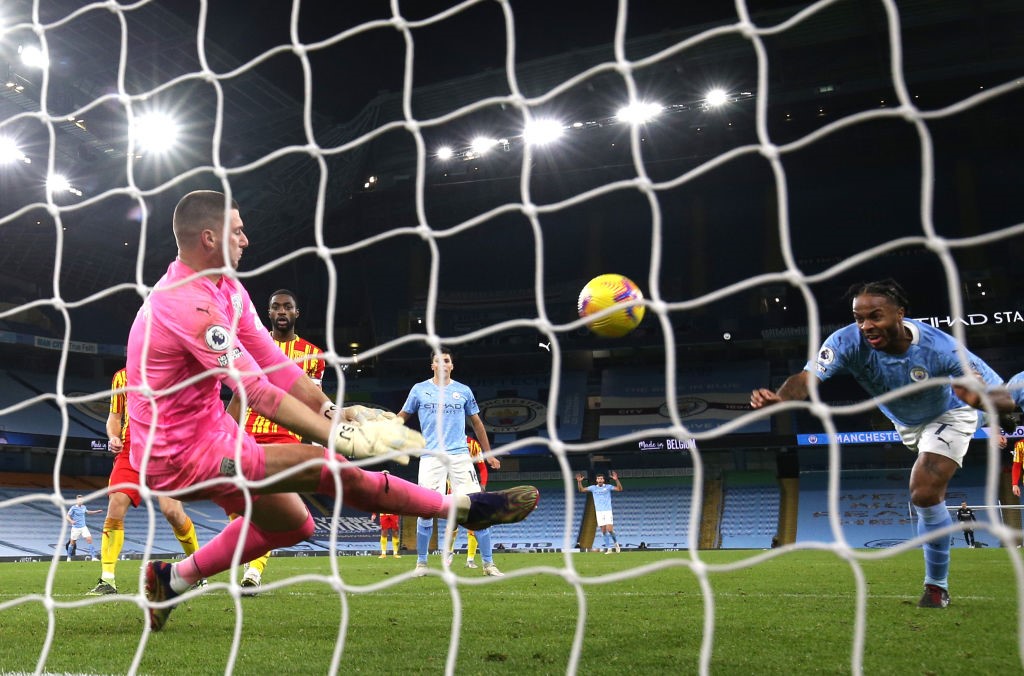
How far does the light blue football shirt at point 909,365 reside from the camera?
504cm

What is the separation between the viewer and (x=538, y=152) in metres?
26.1

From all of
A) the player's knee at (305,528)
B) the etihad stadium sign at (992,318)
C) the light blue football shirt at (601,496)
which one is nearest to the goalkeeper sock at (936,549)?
the player's knee at (305,528)

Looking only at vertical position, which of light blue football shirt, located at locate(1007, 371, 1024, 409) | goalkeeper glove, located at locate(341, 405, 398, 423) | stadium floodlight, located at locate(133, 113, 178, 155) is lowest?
goalkeeper glove, located at locate(341, 405, 398, 423)

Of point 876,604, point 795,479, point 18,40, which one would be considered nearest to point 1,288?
point 18,40

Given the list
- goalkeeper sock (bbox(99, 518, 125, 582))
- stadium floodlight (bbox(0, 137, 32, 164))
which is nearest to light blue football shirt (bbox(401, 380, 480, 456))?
goalkeeper sock (bbox(99, 518, 125, 582))

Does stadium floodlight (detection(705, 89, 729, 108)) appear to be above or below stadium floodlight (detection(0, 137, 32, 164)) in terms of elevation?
above

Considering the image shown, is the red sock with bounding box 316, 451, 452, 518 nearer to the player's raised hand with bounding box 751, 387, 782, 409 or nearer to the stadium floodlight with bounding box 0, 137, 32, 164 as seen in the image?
the player's raised hand with bounding box 751, 387, 782, 409

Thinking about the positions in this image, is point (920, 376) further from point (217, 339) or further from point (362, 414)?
point (217, 339)

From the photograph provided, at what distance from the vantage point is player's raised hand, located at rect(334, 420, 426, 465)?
9.80 feet

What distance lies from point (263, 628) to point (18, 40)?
17.7 meters

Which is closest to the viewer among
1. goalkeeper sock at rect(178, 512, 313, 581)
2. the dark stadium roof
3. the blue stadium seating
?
goalkeeper sock at rect(178, 512, 313, 581)

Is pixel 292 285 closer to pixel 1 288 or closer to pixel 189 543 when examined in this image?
pixel 1 288

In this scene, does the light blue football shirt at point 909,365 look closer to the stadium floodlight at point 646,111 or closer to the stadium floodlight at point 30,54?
the stadium floodlight at point 30,54

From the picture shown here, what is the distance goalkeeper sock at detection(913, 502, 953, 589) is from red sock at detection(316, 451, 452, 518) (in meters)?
3.15
